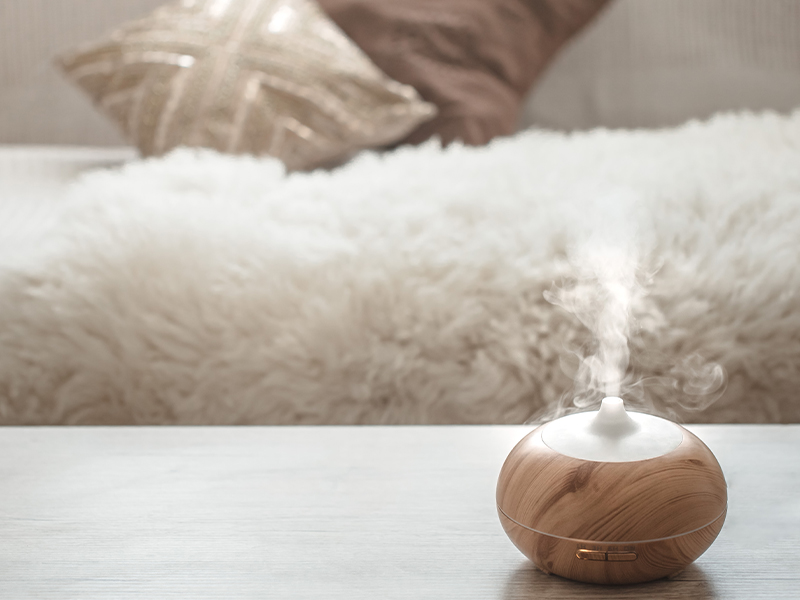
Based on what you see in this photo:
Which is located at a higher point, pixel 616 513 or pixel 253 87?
pixel 616 513

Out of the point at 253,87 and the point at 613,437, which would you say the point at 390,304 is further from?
the point at 253,87

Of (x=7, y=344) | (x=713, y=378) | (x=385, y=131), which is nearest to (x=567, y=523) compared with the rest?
(x=713, y=378)

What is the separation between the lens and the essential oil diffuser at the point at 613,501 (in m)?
0.34

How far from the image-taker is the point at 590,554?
0.34 meters

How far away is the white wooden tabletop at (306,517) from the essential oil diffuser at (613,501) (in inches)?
0.8

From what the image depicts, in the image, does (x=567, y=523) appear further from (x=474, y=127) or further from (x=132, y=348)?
(x=474, y=127)

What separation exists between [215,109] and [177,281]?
47cm

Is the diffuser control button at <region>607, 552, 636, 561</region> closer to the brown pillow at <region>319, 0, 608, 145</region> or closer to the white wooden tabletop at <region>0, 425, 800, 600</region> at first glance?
the white wooden tabletop at <region>0, 425, 800, 600</region>

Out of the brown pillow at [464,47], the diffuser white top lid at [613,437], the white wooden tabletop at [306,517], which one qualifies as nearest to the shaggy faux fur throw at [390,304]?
the white wooden tabletop at [306,517]

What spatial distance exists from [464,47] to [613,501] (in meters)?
1.12

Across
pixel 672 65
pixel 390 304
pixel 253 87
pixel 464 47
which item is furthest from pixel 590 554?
pixel 672 65

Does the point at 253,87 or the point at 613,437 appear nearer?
the point at 613,437

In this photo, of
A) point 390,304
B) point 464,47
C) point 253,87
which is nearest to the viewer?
point 390,304

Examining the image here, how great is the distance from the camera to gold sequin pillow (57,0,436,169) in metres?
1.14
